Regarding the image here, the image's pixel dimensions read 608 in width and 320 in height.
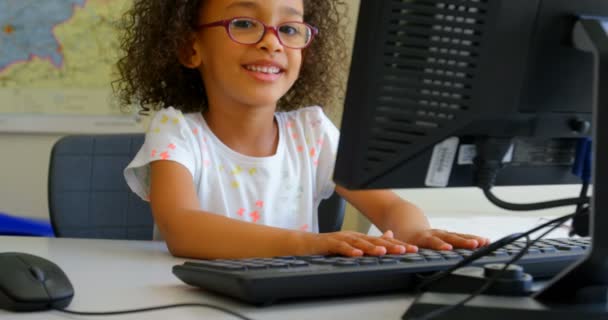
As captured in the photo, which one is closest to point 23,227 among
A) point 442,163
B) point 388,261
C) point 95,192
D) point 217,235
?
point 95,192

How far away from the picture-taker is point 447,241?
107 centimetres

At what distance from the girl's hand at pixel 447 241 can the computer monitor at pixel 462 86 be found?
0.30 m

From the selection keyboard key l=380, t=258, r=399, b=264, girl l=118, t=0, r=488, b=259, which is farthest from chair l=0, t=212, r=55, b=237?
keyboard key l=380, t=258, r=399, b=264

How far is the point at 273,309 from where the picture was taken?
2.50ft

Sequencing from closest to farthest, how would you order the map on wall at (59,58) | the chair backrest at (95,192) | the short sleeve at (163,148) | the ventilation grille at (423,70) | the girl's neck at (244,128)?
the ventilation grille at (423,70) < the short sleeve at (163,148) < the girl's neck at (244,128) < the chair backrest at (95,192) < the map on wall at (59,58)

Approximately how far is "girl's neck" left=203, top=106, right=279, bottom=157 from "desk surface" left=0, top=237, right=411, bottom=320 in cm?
39

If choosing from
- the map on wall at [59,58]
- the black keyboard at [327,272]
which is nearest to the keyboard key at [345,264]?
the black keyboard at [327,272]

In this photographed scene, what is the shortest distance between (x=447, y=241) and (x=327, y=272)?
334mm

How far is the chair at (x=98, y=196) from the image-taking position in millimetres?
1721

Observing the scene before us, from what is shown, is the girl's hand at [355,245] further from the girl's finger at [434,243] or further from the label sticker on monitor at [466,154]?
the label sticker on monitor at [466,154]

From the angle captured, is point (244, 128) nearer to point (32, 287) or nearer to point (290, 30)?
point (290, 30)

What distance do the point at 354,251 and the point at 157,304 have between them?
0.23 meters

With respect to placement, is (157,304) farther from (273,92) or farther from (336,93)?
(336,93)

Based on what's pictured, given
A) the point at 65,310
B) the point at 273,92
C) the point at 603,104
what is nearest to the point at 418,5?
the point at 603,104
